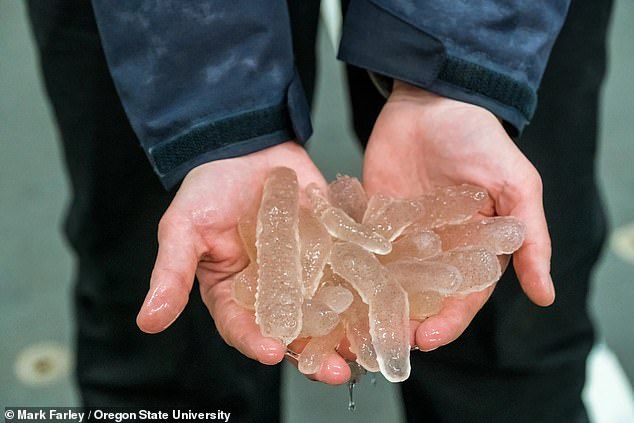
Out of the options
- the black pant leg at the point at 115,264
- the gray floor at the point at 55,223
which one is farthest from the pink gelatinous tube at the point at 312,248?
the gray floor at the point at 55,223

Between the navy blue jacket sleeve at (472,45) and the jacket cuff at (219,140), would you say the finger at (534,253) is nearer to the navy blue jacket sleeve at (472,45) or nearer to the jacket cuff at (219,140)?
the navy blue jacket sleeve at (472,45)

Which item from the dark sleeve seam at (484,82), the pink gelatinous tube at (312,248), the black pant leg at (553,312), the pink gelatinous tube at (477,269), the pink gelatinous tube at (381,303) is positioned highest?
the dark sleeve seam at (484,82)

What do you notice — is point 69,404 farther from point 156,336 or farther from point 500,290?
point 500,290

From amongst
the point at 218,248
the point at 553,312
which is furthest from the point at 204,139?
the point at 553,312

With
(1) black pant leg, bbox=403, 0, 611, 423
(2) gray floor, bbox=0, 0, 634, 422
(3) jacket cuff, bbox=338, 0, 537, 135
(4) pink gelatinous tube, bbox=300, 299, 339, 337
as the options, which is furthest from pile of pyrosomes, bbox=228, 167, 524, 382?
(2) gray floor, bbox=0, 0, 634, 422

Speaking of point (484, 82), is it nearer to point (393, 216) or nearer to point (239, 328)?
point (393, 216)

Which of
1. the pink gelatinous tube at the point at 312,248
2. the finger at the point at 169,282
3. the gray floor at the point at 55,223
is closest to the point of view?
the finger at the point at 169,282

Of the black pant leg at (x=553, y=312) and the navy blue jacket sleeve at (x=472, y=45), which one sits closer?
the navy blue jacket sleeve at (x=472, y=45)
